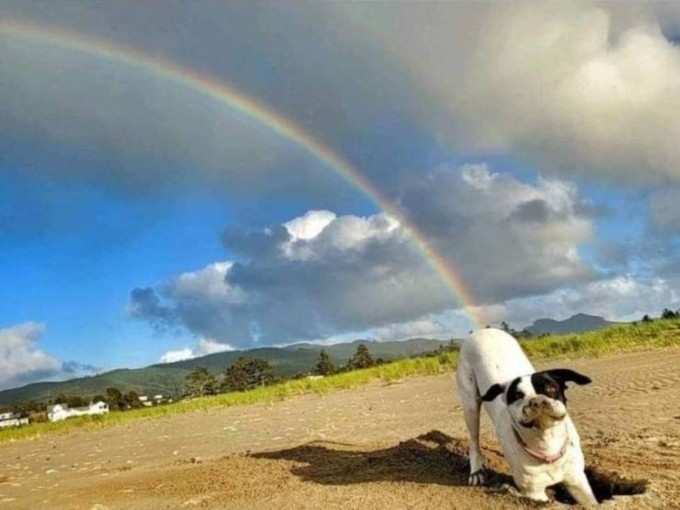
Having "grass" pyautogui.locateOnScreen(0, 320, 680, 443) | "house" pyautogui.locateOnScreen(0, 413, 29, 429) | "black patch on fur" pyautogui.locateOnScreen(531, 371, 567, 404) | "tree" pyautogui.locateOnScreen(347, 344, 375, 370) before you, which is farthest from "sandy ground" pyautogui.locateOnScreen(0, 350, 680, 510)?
"tree" pyautogui.locateOnScreen(347, 344, 375, 370)

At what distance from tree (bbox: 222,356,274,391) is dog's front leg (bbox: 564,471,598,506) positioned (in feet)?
393

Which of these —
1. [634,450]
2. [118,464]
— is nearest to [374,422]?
[118,464]

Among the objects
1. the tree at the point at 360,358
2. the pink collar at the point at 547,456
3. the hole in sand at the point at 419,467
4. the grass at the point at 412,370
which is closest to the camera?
the pink collar at the point at 547,456

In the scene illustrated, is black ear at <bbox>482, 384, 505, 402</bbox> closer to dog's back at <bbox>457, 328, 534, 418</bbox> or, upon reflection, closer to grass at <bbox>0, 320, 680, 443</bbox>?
dog's back at <bbox>457, 328, 534, 418</bbox>

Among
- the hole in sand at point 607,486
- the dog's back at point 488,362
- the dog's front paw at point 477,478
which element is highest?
the dog's back at point 488,362

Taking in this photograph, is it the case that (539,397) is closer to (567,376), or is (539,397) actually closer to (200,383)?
(567,376)

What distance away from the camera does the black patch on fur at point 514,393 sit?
21.4ft

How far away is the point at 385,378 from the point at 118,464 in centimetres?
2209

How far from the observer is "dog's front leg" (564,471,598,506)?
6.51 metres

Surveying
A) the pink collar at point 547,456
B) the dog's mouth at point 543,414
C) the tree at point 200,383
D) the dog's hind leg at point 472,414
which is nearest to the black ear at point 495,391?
the pink collar at point 547,456

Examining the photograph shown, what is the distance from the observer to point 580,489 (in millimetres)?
6527

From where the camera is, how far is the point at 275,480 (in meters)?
9.49

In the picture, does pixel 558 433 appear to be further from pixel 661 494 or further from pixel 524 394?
pixel 661 494

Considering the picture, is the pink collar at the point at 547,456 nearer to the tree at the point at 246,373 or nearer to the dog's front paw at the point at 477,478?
the dog's front paw at the point at 477,478
